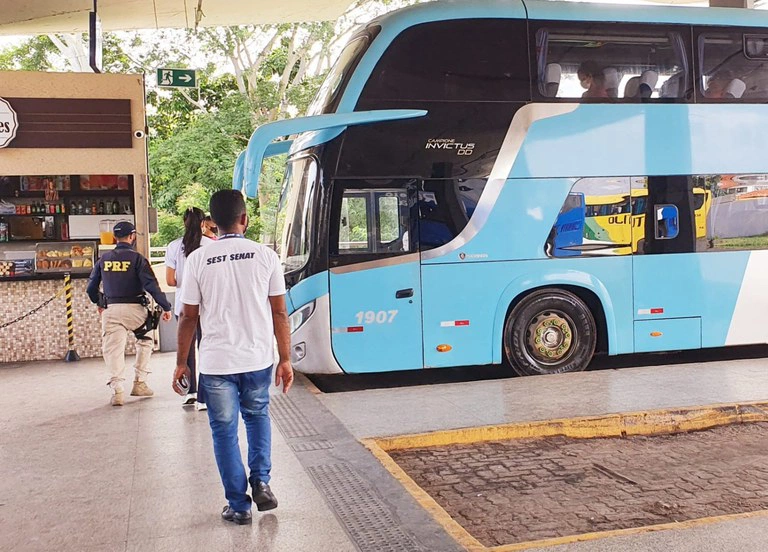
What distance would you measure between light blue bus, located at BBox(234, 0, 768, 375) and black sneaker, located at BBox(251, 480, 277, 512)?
404cm

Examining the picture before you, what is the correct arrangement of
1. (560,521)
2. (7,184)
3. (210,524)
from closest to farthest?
(210,524) → (560,521) → (7,184)

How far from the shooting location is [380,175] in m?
9.20

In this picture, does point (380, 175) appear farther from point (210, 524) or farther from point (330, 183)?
point (210, 524)

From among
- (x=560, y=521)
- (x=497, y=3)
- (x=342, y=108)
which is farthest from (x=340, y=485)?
(x=497, y=3)

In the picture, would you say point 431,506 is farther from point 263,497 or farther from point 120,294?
point 120,294

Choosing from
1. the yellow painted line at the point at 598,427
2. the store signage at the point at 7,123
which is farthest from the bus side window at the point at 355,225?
the store signage at the point at 7,123

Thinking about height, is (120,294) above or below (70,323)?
above

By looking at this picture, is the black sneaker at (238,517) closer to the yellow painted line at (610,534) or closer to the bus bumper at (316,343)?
the yellow painted line at (610,534)

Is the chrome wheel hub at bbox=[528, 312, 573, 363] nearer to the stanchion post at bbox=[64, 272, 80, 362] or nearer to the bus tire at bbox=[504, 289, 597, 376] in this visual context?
the bus tire at bbox=[504, 289, 597, 376]

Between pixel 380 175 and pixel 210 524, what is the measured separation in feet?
16.8

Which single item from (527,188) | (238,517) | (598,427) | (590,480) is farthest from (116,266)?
(590,480)

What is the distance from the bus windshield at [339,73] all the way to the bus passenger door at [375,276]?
1044 millimetres

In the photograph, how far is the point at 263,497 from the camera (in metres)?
5.04

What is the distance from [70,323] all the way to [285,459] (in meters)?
6.80
